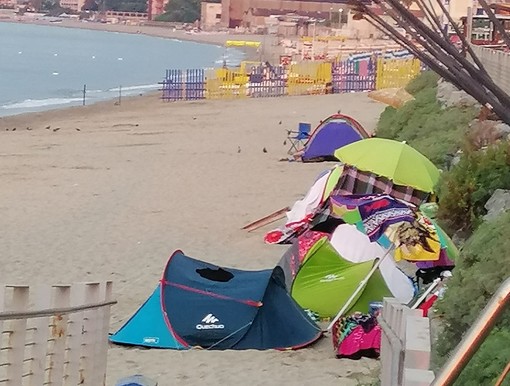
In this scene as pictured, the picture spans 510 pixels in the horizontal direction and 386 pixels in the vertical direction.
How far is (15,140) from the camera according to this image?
89.9 ft

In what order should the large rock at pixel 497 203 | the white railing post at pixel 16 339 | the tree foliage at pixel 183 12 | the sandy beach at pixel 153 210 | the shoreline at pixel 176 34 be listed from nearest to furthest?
the white railing post at pixel 16 339
the sandy beach at pixel 153 210
the large rock at pixel 497 203
the shoreline at pixel 176 34
the tree foliage at pixel 183 12

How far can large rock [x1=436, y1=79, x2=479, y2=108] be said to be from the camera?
54.5 ft

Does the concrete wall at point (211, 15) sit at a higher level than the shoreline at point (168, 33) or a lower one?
higher

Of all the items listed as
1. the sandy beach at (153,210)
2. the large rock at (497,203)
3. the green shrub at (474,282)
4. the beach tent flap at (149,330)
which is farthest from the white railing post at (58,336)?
the large rock at (497,203)

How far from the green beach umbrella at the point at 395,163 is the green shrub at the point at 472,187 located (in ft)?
3.29

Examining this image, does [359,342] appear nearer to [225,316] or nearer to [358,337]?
[358,337]

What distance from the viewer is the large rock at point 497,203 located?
8373 mm

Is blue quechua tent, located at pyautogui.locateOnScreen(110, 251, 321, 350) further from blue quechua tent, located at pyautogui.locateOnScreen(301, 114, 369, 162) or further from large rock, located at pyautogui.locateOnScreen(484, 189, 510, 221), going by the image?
blue quechua tent, located at pyautogui.locateOnScreen(301, 114, 369, 162)

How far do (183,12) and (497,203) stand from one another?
528 ft

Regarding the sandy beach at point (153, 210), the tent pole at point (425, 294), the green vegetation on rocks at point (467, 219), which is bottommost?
the sandy beach at point (153, 210)

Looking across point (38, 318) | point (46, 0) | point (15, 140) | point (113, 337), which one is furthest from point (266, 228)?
point (46, 0)

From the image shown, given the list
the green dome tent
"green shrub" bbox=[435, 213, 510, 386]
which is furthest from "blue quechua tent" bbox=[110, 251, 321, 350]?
"green shrub" bbox=[435, 213, 510, 386]

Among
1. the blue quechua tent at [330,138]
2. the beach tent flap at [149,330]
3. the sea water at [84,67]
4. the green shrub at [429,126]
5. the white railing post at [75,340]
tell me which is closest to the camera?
the white railing post at [75,340]

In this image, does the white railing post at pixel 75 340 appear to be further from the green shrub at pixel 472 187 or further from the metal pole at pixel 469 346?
the green shrub at pixel 472 187
